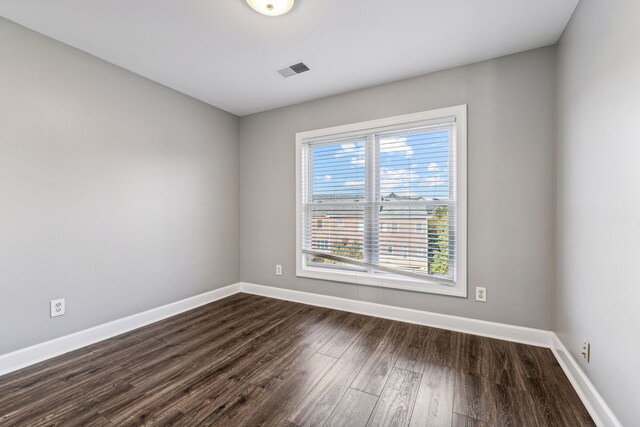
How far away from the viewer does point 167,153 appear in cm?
302

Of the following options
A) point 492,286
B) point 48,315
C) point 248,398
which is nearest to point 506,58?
point 492,286

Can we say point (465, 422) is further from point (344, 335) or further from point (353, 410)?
point (344, 335)

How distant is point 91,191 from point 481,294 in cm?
357

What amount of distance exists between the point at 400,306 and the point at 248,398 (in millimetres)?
1747

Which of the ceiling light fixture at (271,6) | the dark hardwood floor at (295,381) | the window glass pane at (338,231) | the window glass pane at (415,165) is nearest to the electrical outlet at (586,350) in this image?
the dark hardwood floor at (295,381)

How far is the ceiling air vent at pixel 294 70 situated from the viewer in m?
2.61

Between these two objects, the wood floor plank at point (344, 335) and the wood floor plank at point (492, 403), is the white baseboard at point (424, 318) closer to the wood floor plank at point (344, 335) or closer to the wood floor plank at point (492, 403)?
the wood floor plank at point (344, 335)

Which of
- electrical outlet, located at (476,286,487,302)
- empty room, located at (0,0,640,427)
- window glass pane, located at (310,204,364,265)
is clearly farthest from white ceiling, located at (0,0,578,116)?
electrical outlet, located at (476,286,487,302)

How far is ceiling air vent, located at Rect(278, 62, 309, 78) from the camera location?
2.61 metres

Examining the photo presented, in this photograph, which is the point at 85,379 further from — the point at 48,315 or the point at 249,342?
the point at 249,342

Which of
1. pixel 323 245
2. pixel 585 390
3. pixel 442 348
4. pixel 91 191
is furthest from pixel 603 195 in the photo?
pixel 91 191

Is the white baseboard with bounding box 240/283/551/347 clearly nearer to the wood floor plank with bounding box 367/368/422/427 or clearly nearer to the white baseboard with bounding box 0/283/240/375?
the wood floor plank with bounding box 367/368/422/427

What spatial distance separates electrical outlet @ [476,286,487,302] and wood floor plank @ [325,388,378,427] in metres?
1.42

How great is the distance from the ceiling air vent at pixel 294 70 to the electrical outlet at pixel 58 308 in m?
2.73
